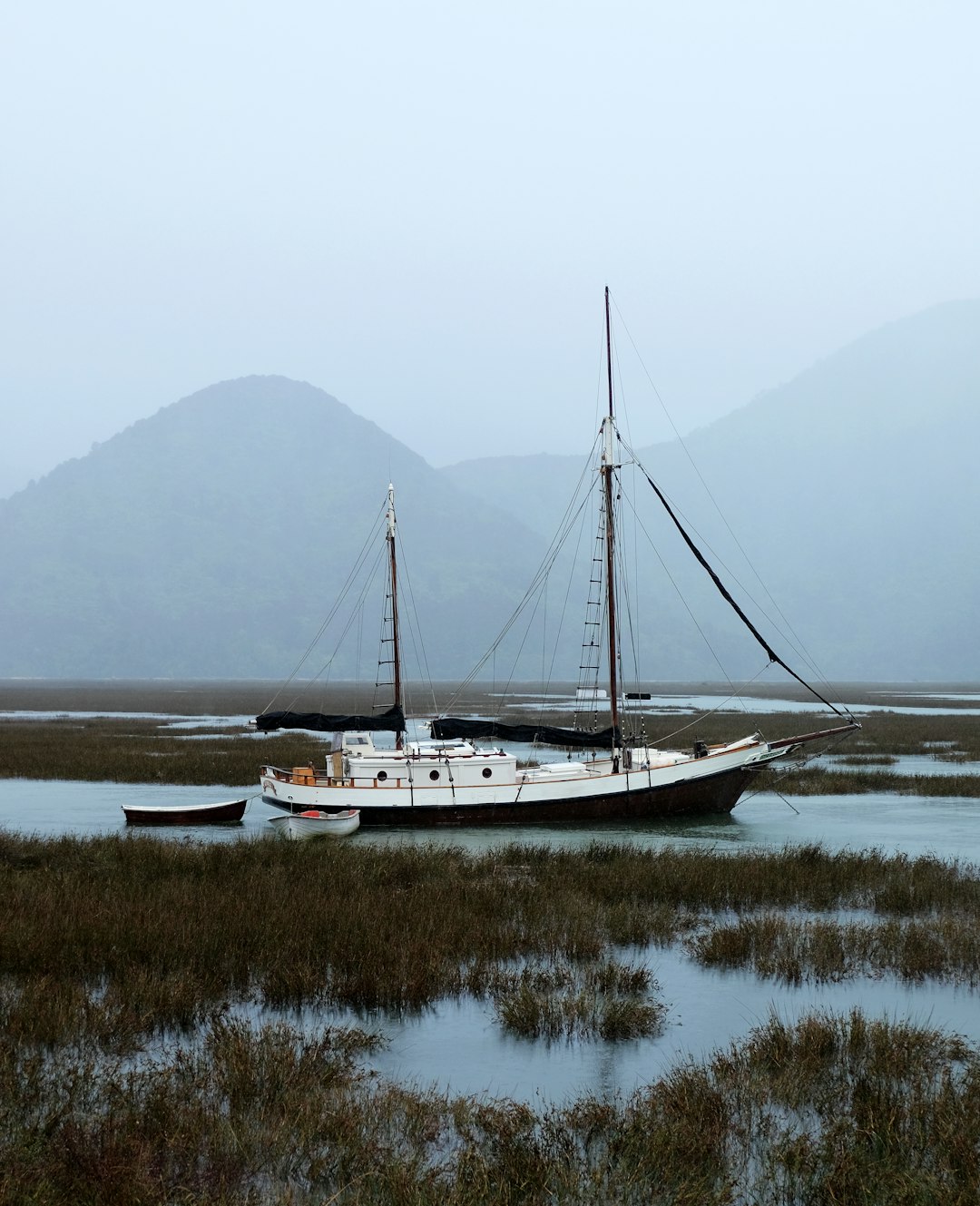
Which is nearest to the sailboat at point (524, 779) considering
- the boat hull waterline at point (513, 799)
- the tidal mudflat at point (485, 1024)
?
the boat hull waterline at point (513, 799)

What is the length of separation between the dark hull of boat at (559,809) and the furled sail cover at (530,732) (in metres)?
1.73

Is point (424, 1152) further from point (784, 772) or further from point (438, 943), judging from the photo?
point (784, 772)

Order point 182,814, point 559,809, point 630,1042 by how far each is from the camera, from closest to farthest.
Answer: point 630,1042
point 182,814
point 559,809

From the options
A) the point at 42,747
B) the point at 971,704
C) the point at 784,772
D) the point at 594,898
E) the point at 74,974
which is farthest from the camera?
the point at 971,704

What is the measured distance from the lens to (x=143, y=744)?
62.4 metres

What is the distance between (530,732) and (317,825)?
7.91 m

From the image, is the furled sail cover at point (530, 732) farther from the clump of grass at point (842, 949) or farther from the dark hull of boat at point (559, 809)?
the clump of grass at point (842, 949)

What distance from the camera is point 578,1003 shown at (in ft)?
48.2

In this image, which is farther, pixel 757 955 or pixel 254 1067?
pixel 757 955

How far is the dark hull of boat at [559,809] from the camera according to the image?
35.0 meters

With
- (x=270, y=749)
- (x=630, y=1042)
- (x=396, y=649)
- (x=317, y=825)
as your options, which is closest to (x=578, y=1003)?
(x=630, y=1042)

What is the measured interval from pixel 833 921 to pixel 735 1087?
8544 millimetres

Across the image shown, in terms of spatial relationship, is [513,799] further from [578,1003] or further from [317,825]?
[578,1003]

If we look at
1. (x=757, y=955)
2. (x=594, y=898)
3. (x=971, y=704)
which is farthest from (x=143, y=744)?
(x=971, y=704)
